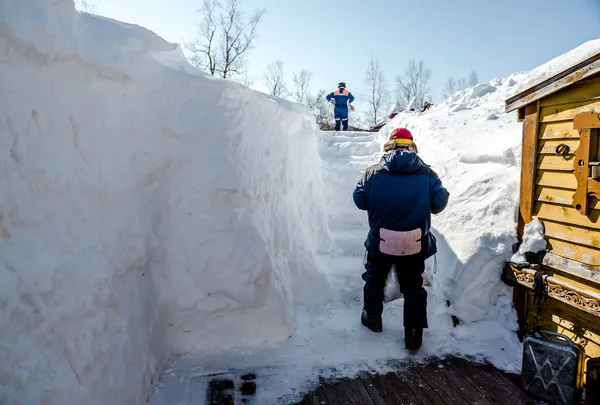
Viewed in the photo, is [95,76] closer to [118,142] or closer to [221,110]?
[118,142]

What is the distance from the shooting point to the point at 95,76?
2484mm

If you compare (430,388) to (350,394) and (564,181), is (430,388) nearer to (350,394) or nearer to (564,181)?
(350,394)

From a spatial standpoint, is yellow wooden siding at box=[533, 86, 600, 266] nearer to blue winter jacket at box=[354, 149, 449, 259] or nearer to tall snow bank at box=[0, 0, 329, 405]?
blue winter jacket at box=[354, 149, 449, 259]

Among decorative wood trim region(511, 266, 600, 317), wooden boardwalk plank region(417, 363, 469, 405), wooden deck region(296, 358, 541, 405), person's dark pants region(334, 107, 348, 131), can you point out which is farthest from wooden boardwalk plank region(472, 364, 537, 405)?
person's dark pants region(334, 107, 348, 131)

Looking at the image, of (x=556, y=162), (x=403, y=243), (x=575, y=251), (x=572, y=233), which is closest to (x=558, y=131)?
(x=556, y=162)

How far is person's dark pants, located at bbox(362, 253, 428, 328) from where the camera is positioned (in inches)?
125

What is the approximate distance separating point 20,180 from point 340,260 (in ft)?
11.8

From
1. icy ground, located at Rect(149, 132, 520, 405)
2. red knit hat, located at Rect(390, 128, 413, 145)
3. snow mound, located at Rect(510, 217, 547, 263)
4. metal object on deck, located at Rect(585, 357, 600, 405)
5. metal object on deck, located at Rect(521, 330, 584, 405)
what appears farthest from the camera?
red knit hat, located at Rect(390, 128, 413, 145)

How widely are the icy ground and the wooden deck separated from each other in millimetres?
113

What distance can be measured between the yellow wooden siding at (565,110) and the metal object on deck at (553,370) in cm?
156

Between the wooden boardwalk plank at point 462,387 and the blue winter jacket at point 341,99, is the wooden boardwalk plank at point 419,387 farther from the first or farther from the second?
the blue winter jacket at point 341,99

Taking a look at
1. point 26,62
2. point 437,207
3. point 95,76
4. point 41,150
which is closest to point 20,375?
point 41,150

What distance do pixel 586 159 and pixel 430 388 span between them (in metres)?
1.91

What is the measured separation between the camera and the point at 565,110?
2928mm
